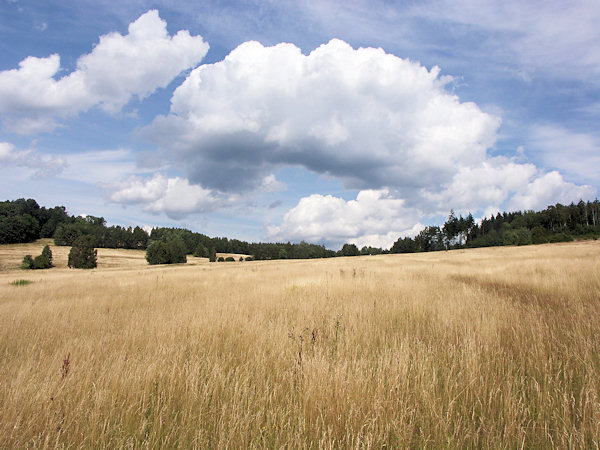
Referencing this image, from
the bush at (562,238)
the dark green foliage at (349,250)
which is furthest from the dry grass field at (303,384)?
the dark green foliage at (349,250)

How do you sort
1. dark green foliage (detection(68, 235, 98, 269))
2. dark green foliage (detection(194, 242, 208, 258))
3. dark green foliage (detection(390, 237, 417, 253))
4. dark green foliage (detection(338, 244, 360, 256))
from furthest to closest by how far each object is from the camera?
1. dark green foliage (detection(338, 244, 360, 256))
2. dark green foliage (detection(390, 237, 417, 253))
3. dark green foliage (detection(194, 242, 208, 258))
4. dark green foliage (detection(68, 235, 98, 269))

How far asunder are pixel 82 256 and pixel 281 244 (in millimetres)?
81624

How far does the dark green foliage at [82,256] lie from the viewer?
57.1 metres

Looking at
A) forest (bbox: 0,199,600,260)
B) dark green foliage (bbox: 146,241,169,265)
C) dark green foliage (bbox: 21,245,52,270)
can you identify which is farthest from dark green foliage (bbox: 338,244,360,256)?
dark green foliage (bbox: 21,245,52,270)

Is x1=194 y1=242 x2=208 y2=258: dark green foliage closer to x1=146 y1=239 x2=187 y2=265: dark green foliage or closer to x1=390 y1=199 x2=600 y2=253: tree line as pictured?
x1=146 y1=239 x2=187 y2=265: dark green foliage

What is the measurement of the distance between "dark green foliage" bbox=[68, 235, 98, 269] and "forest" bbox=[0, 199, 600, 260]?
713 inches

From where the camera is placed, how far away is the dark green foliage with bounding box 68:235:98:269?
57128 mm

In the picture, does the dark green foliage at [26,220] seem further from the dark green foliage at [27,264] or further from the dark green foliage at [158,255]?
the dark green foliage at [158,255]

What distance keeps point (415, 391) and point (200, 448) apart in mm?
1957

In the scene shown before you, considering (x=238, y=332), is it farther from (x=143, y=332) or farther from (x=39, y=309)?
(x=39, y=309)

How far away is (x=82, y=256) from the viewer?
57406mm

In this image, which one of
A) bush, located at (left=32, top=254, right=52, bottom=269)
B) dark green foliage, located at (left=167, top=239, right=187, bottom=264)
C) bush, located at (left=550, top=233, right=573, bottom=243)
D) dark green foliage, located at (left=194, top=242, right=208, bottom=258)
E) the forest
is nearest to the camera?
bush, located at (left=32, top=254, right=52, bottom=269)

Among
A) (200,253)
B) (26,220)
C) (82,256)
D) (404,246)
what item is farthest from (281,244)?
(26,220)

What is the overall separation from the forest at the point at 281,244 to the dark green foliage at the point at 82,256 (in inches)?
713
